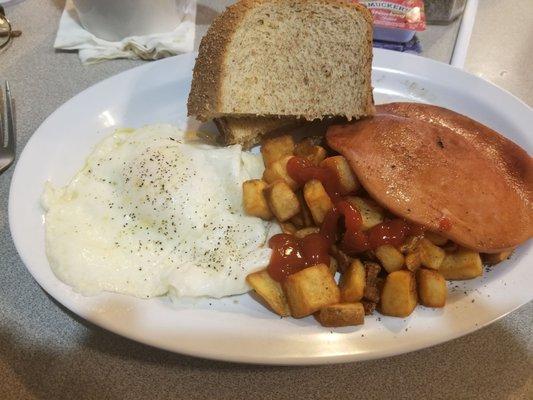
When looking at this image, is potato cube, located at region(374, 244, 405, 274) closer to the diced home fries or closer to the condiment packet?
the diced home fries

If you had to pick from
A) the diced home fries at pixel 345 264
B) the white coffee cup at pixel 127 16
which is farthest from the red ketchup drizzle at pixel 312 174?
the white coffee cup at pixel 127 16

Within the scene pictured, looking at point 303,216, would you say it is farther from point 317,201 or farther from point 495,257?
point 495,257

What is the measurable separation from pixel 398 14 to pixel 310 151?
107 cm

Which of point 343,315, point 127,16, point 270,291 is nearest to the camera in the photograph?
point 343,315

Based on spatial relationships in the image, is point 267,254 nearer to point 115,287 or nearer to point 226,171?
point 226,171

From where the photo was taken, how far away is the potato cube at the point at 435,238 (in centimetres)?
139

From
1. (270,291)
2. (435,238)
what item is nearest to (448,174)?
(435,238)

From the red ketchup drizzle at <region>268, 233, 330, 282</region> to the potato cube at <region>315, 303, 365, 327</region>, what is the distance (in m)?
0.17

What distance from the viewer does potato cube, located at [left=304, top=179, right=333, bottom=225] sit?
4.59 ft

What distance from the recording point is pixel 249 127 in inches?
68.4

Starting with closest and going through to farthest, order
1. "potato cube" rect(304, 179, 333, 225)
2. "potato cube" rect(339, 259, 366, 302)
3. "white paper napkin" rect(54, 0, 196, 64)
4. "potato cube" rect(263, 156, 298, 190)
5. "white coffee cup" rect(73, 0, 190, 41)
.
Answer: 1. "potato cube" rect(339, 259, 366, 302)
2. "potato cube" rect(304, 179, 333, 225)
3. "potato cube" rect(263, 156, 298, 190)
4. "white coffee cup" rect(73, 0, 190, 41)
5. "white paper napkin" rect(54, 0, 196, 64)

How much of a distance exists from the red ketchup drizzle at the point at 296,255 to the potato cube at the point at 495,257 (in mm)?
505

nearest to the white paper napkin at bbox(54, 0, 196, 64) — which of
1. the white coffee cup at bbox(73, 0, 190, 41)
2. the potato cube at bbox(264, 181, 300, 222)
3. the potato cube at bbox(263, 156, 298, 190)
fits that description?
the white coffee cup at bbox(73, 0, 190, 41)

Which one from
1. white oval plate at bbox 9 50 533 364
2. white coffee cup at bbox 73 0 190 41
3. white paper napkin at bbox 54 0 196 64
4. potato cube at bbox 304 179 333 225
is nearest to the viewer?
white oval plate at bbox 9 50 533 364
